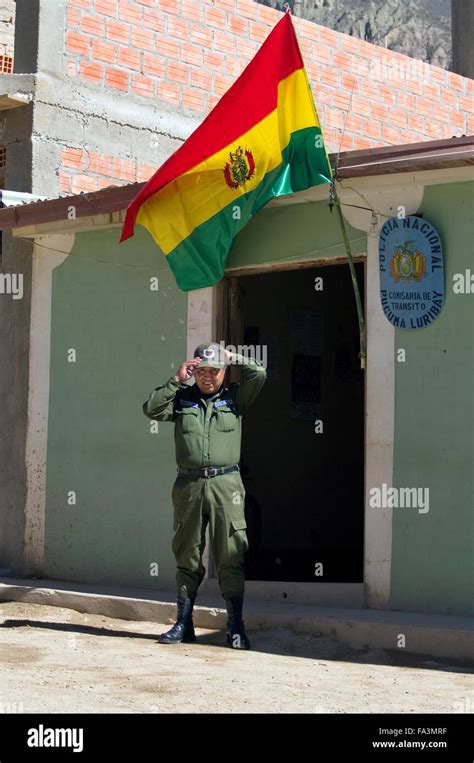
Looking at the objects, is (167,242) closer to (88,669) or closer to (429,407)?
(429,407)

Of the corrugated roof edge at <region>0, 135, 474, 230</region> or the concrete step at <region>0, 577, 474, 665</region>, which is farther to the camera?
the corrugated roof edge at <region>0, 135, 474, 230</region>

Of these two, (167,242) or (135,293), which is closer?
(167,242)

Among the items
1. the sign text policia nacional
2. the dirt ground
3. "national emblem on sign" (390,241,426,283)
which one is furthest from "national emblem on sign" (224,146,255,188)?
the dirt ground

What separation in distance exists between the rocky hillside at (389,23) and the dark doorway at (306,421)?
61972 mm

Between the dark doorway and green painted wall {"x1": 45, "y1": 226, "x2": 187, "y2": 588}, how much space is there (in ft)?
7.92

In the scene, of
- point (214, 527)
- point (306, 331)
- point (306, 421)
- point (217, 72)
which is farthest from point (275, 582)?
point (217, 72)

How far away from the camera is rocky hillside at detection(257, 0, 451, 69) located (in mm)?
74438

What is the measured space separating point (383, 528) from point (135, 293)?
3180 millimetres

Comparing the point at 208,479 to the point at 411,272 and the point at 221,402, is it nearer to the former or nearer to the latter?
the point at 221,402

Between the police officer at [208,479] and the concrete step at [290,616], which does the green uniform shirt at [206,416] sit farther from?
the concrete step at [290,616]

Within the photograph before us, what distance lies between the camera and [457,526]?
8.41m

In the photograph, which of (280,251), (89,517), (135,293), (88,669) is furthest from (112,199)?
(88,669)

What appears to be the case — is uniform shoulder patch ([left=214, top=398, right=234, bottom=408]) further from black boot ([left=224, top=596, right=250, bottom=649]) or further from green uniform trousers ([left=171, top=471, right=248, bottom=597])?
black boot ([left=224, top=596, right=250, bottom=649])

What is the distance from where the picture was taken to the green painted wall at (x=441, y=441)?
8414 mm
